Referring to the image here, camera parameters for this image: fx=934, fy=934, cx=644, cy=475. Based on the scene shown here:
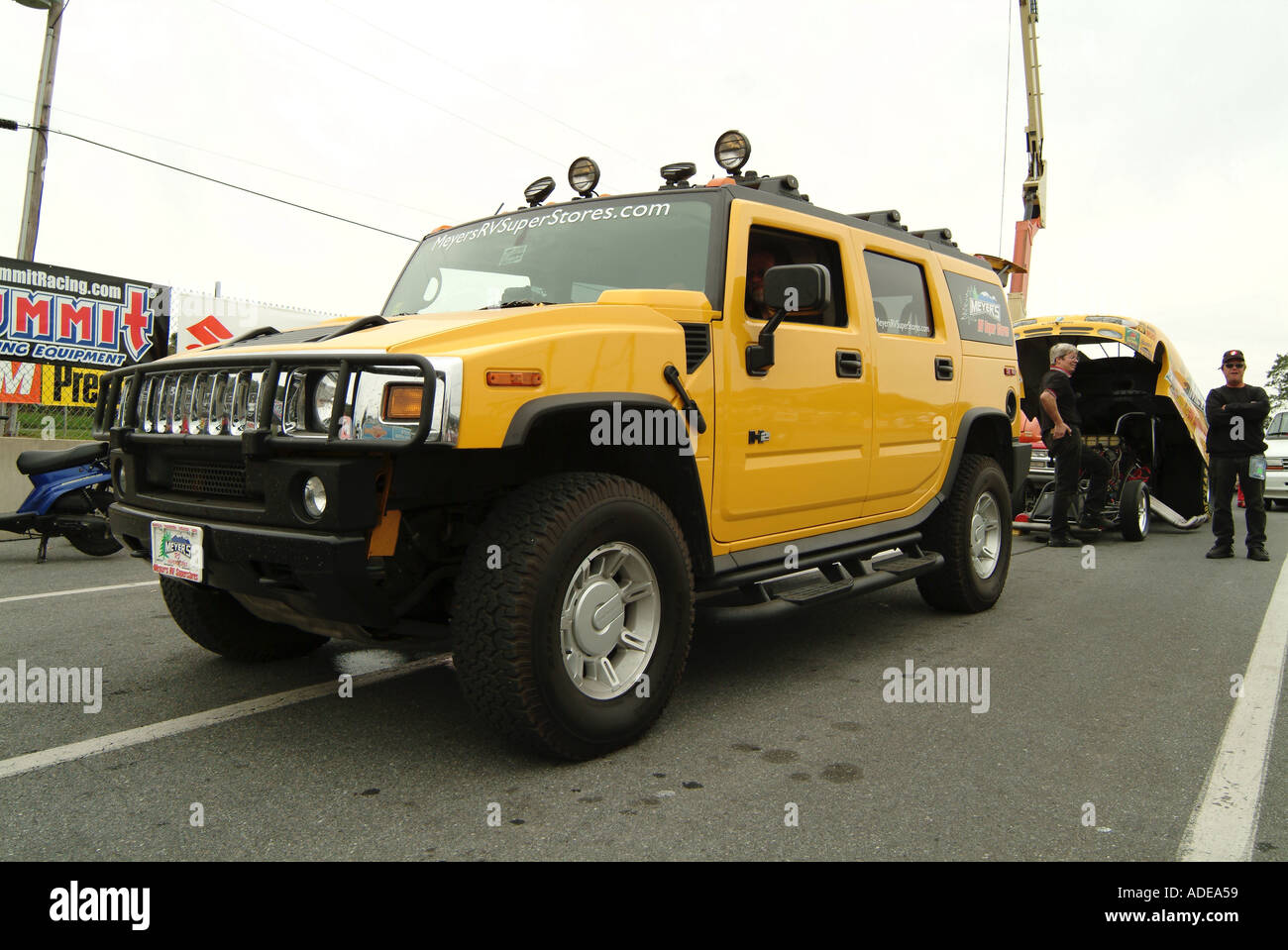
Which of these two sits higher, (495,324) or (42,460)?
(495,324)

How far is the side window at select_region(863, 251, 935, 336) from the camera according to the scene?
4.74 metres

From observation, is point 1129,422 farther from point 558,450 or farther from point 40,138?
point 40,138

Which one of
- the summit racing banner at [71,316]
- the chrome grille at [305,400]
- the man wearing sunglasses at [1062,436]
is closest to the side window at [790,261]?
the chrome grille at [305,400]

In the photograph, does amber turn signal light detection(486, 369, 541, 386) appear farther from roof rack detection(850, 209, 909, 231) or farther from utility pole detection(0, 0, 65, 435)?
utility pole detection(0, 0, 65, 435)

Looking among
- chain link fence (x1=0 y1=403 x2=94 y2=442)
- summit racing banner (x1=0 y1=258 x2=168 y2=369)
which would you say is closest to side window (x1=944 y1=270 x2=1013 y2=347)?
summit racing banner (x1=0 y1=258 x2=168 y2=369)

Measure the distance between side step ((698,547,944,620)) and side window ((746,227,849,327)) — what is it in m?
→ 1.14

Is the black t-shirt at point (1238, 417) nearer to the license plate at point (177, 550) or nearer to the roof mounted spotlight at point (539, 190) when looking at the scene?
the roof mounted spotlight at point (539, 190)

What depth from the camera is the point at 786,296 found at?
3.52 m

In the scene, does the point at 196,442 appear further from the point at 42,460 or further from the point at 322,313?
the point at 322,313

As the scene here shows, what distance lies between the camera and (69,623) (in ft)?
16.8

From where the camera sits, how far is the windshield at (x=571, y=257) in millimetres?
3781

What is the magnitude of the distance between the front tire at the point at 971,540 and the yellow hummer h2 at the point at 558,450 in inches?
27.1

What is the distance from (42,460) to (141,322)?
494 centimetres

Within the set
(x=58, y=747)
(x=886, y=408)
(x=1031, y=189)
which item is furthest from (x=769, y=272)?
(x=1031, y=189)
